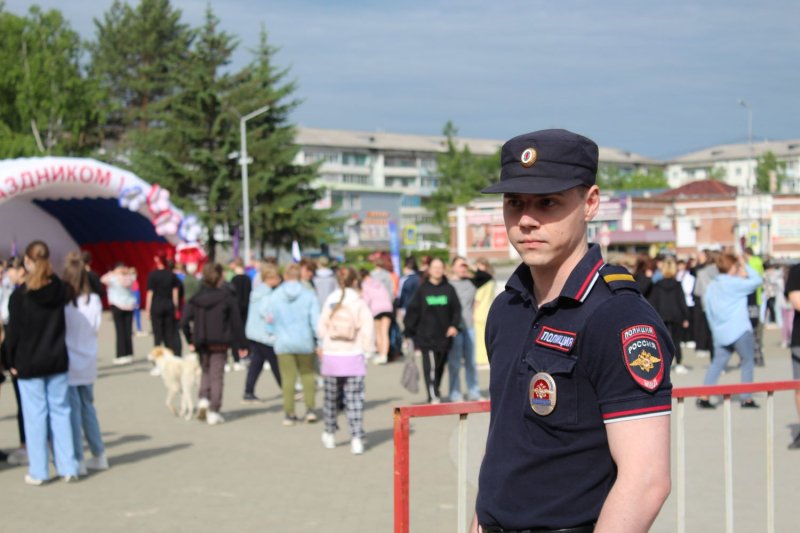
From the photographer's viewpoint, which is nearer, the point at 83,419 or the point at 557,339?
the point at 557,339

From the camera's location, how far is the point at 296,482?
365 inches

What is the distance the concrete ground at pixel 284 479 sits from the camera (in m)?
5.91

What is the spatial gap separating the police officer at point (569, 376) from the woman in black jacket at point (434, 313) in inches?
423

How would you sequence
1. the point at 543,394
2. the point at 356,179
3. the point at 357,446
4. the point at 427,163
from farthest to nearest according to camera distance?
the point at 427,163, the point at 356,179, the point at 357,446, the point at 543,394

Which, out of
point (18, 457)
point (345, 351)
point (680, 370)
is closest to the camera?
point (18, 457)

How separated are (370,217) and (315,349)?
9554 centimetres

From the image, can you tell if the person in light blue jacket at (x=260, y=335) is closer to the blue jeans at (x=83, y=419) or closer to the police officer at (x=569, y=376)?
the blue jeans at (x=83, y=419)

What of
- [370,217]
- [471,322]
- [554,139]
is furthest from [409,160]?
[554,139]

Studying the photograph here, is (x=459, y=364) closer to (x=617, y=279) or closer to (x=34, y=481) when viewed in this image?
(x=34, y=481)

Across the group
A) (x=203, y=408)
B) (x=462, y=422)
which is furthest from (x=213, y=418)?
(x=462, y=422)

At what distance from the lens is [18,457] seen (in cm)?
1041

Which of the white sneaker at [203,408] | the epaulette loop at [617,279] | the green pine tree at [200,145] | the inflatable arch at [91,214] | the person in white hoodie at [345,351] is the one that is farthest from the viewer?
the green pine tree at [200,145]

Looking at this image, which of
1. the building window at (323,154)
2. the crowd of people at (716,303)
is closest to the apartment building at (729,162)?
the building window at (323,154)

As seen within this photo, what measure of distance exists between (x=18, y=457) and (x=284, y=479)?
277 centimetres
